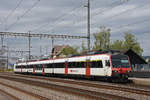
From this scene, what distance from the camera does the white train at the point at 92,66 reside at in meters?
22.4

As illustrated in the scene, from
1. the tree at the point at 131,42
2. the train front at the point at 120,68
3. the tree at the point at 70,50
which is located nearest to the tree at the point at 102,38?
the tree at the point at 131,42

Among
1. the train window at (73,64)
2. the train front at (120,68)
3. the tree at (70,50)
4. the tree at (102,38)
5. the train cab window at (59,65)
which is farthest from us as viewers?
the tree at (70,50)

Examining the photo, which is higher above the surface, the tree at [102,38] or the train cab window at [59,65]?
the tree at [102,38]

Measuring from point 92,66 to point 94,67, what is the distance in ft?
1.47

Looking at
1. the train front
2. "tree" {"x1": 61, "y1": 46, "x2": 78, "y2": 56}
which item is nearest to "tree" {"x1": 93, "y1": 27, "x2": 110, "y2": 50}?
"tree" {"x1": 61, "y1": 46, "x2": 78, "y2": 56}

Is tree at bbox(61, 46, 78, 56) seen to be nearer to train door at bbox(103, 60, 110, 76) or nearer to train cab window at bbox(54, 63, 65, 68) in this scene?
train cab window at bbox(54, 63, 65, 68)

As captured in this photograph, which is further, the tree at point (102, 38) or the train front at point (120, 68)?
the tree at point (102, 38)

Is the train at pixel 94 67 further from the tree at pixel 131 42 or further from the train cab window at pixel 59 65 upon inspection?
the tree at pixel 131 42

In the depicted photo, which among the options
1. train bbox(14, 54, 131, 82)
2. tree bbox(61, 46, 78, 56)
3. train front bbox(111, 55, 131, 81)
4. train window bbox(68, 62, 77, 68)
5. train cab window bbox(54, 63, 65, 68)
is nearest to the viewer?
train front bbox(111, 55, 131, 81)

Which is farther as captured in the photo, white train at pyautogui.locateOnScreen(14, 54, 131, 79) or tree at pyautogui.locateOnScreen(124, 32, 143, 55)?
tree at pyautogui.locateOnScreen(124, 32, 143, 55)

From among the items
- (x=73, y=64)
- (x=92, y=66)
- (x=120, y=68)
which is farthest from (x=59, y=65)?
(x=120, y=68)

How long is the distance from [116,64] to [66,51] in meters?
58.8

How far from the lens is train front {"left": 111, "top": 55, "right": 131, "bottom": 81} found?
2212cm

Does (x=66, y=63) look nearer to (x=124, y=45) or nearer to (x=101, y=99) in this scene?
(x=101, y=99)
